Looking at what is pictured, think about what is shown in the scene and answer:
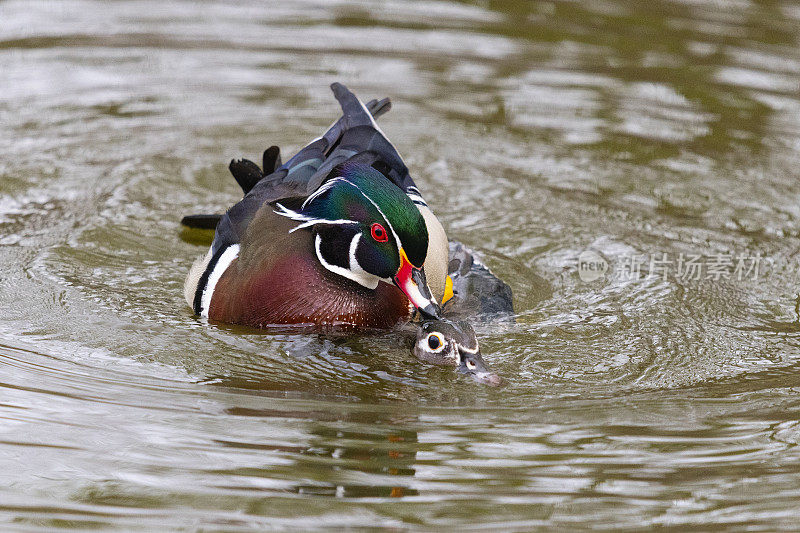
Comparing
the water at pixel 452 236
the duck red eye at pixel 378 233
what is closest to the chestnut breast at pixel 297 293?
the water at pixel 452 236

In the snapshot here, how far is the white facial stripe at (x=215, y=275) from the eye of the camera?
19.6ft

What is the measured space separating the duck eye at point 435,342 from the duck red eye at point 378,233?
0.54 meters

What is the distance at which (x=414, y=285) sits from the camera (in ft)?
18.1

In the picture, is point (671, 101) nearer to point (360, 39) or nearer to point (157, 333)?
point (360, 39)

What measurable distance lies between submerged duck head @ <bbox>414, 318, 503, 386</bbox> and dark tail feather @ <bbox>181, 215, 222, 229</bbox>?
214 cm

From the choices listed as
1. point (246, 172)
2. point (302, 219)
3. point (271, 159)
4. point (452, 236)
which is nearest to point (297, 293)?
point (302, 219)

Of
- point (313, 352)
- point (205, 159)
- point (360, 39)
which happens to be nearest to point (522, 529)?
point (313, 352)

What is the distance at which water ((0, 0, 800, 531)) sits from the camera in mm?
4211

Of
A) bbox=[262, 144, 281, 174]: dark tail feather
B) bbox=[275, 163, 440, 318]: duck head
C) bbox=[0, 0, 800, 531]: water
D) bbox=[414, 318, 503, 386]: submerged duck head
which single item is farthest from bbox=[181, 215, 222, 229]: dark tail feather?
bbox=[414, 318, 503, 386]: submerged duck head

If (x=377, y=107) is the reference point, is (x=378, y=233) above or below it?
below

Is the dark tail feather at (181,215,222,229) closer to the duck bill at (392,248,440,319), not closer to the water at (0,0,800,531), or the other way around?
the water at (0,0,800,531)

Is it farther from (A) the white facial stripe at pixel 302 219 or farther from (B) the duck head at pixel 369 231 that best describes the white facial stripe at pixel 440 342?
(A) the white facial stripe at pixel 302 219

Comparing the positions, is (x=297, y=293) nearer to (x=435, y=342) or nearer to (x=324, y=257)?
(x=324, y=257)

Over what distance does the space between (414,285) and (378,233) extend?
1.05ft
